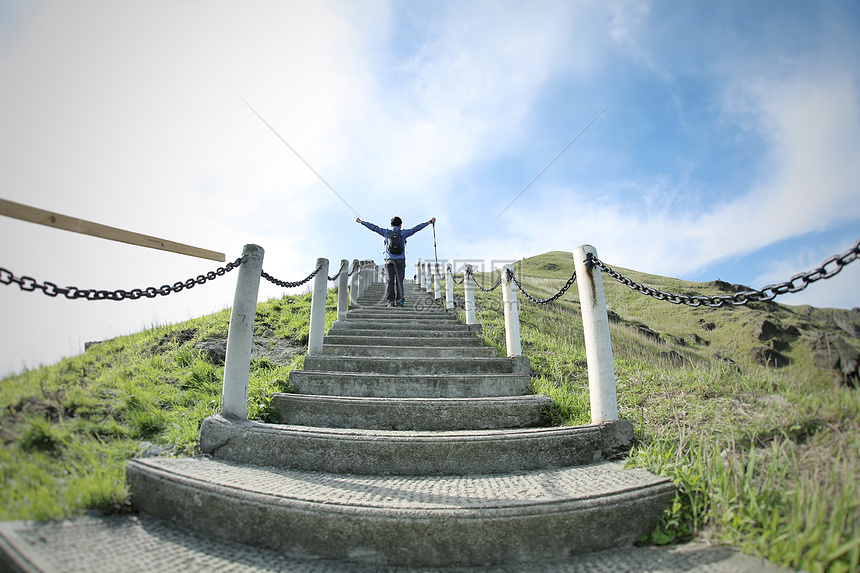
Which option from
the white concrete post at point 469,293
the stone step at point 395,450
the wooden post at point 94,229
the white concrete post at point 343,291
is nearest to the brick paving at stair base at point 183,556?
the stone step at point 395,450

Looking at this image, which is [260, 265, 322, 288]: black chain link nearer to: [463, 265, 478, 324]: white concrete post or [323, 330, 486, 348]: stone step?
[323, 330, 486, 348]: stone step

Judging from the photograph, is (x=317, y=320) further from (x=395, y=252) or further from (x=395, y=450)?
(x=395, y=252)

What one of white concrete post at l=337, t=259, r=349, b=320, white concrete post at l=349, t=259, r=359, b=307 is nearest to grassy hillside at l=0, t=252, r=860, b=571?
white concrete post at l=337, t=259, r=349, b=320

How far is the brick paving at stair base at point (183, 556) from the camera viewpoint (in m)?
1.47

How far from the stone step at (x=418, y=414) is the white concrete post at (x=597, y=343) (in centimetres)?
61

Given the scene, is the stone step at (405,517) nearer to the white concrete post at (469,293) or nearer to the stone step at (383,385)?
the stone step at (383,385)

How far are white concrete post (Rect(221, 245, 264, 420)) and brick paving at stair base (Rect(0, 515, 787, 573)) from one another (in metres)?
1.04

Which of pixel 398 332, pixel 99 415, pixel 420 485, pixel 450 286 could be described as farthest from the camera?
pixel 450 286

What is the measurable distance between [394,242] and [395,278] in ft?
3.26

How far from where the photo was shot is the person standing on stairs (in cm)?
888

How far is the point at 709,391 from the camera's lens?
3113 millimetres

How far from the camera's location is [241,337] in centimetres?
311

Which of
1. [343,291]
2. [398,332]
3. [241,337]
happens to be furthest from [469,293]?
[241,337]

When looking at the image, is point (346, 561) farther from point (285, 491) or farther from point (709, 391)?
point (709, 391)
